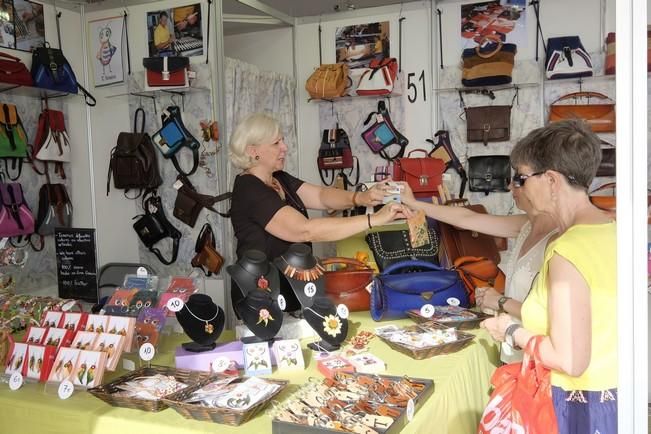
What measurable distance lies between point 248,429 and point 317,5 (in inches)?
240

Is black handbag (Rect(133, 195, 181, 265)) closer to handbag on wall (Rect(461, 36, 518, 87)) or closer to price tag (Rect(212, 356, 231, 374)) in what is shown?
handbag on wall (Rect(461, 36, 518, 87))

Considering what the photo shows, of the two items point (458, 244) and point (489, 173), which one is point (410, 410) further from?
point (489, 173)

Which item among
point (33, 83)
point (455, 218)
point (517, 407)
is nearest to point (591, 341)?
point (517, 407)

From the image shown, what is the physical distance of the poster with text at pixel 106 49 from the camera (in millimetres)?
5062

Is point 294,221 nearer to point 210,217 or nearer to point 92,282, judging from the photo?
point 92,282

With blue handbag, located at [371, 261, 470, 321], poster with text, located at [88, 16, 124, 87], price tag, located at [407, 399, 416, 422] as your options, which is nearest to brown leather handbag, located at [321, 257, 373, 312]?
blue handbag, located at [371, 261, 470, 321]

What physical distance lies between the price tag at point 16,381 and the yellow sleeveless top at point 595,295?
62.1 inches

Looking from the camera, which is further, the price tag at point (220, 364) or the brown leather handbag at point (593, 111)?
the brown leather handbag at point (593, 111)

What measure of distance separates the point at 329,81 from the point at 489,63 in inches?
51.2

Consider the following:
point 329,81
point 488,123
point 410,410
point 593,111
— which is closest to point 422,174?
point 488,123

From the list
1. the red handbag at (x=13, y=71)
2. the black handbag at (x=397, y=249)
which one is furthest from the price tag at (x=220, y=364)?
the red handbag at (x=13, y=71)

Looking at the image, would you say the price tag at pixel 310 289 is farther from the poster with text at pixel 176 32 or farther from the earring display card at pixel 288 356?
the poster with text at pixel 176 32

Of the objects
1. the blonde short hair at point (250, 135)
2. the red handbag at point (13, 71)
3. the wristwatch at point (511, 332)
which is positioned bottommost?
the wristwatch at point (511, 332)

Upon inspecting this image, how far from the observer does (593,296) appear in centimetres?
166
